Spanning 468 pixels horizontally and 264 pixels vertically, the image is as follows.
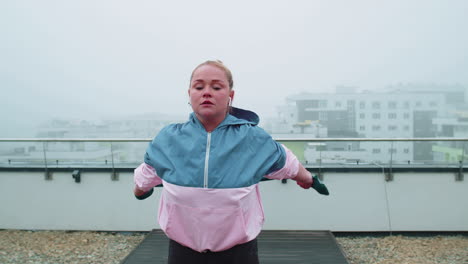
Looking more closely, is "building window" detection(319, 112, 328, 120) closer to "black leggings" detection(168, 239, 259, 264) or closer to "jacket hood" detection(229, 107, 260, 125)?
"jacket hood" detection(229, 107, 260, 125)

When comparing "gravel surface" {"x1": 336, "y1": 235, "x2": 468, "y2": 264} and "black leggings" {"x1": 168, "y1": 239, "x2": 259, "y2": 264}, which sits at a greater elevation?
"black leggings" {"x1": 168, "y1": 239, "x2": 259, "y2": 264}

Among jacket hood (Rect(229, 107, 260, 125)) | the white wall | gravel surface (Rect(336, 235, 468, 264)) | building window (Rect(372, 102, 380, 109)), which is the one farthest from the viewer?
building window (Rect(372, 102, 380, 109))

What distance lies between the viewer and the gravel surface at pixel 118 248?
3.68 m

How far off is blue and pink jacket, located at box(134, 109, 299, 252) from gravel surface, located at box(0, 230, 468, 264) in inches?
121

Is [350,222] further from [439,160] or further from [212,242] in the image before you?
[212,242]

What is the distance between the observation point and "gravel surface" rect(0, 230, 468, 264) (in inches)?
145

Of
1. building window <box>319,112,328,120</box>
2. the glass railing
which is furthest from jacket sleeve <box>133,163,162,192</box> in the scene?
building window <box>319,112,328,120</box>

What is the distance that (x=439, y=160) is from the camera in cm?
445

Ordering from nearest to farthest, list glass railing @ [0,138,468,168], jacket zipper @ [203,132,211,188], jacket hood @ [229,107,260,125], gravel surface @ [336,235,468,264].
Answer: jacket zipper @ [203,132,211,188] → jacket hood @ [229,107,260,125] → gravel surface @ [336,235,468,264] → glass railing @ [0,138,468,168]

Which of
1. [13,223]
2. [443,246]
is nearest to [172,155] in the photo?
[443,246]

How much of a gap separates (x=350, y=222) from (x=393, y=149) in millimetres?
1151

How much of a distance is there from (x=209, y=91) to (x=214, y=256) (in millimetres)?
507

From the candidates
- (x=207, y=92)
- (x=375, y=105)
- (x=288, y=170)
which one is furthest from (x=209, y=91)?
(x=375, y=105)

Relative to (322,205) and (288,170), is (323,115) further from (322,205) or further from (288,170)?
(288,170)
